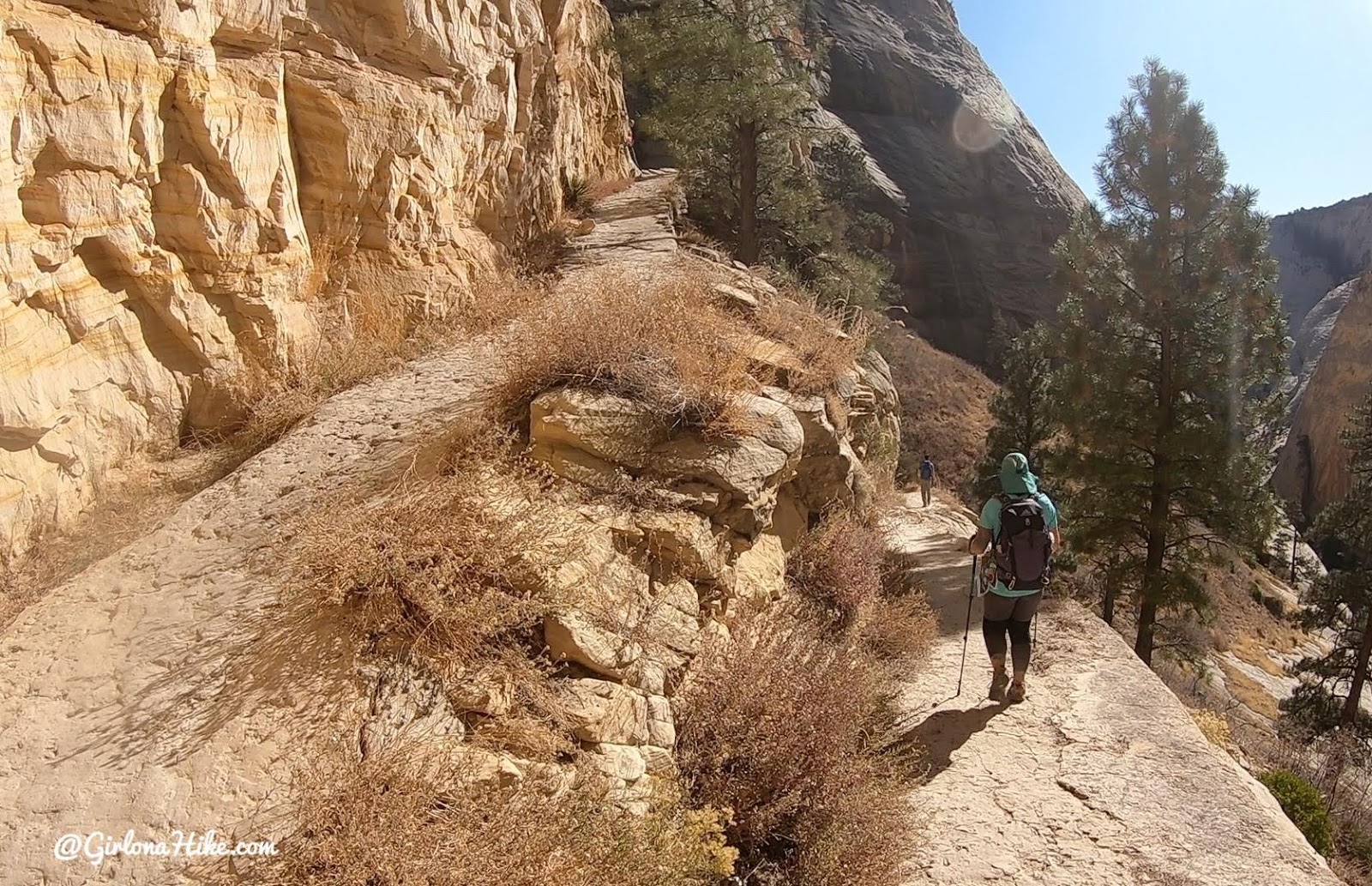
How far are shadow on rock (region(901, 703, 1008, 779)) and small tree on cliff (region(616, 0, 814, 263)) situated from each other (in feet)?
29.8

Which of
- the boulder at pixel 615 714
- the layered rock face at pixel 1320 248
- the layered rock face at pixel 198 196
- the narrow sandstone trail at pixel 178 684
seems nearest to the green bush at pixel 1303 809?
the boulder at pixel 615 714

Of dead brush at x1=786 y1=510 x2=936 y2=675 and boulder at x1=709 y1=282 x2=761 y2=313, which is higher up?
boulder at x1=709 y1=282 x2=761 y2=313

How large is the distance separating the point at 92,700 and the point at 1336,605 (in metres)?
18.5

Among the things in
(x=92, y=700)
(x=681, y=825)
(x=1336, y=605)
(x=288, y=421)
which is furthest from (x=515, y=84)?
(x=1336, y=605)

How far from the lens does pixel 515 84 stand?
9445 millimetres

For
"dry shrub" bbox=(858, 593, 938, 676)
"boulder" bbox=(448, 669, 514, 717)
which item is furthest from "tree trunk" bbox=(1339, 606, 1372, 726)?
"boulder" bbox=(448, 669, 514, 717)

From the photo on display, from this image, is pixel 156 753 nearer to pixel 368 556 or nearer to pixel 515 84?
pixel 368 556

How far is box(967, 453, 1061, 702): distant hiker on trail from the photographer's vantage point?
15.5 feet

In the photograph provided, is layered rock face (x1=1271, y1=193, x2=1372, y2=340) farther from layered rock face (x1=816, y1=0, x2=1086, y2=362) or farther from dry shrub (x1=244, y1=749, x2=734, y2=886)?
dry shrub (x1=244, y1=749, x2=734, y2=886)

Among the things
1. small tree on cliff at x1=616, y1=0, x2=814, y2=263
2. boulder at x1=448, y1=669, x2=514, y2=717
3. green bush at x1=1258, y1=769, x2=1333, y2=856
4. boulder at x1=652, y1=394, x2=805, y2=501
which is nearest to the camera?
boulder at x1=448, y1=669, x2=514, y2=717

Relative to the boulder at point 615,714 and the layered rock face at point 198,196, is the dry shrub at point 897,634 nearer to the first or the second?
the boulder at point 615,714

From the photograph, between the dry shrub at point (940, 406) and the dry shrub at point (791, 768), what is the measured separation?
21883mm

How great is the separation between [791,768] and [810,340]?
4.15 meters

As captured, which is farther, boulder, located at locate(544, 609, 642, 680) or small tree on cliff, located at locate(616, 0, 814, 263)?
small tree on cliff, located at locate(616, 0, 814, 263)
